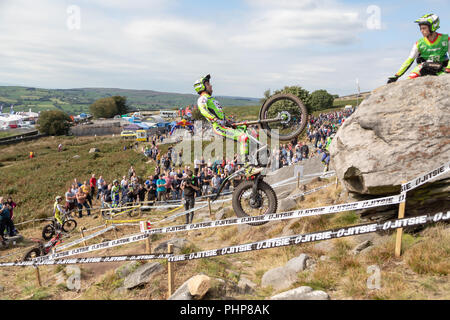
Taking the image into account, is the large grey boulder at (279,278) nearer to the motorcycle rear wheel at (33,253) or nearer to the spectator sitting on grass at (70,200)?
the motorcycle rear wheel at (33,253)

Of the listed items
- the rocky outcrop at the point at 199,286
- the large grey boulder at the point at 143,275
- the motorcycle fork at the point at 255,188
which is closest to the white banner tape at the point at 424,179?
the motorcycle fork at the point at 255,188

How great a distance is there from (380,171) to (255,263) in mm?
3162

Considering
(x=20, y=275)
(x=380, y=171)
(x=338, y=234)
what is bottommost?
(x=20, y=275)

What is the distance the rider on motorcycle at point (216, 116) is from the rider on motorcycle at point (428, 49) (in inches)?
137

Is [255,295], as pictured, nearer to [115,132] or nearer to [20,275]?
[20,275]

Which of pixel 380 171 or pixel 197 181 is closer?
pixel 380 171

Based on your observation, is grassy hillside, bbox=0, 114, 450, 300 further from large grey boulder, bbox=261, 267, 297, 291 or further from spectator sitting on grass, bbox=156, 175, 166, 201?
spectator sitting on grass, bbox=156, 175, 166, 201

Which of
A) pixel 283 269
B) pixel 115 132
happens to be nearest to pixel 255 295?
pixel 283 269

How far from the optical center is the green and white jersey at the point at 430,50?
20.3 feet

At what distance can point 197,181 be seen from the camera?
16375 millimetres

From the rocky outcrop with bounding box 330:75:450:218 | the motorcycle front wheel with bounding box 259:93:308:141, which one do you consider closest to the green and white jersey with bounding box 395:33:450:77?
the rocky outcrop with bounding box 330:75:450:218

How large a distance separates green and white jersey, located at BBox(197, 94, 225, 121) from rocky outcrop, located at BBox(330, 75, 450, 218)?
292 centimetres

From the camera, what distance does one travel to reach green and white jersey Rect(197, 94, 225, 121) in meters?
7.06

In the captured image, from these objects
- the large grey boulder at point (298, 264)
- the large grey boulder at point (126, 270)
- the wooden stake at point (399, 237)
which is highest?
the wooden stake at point (399, 237)
